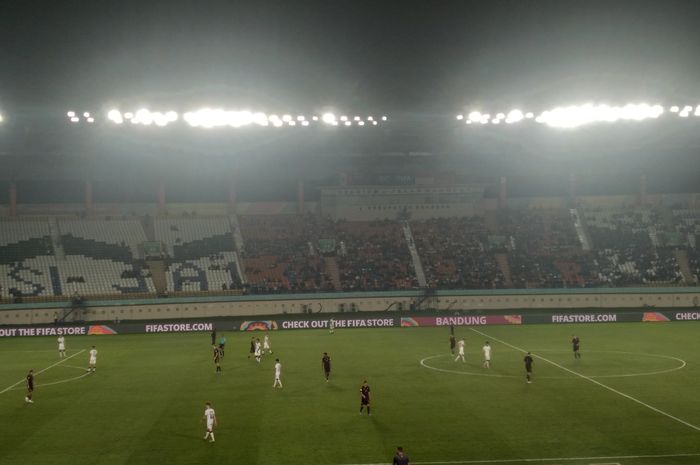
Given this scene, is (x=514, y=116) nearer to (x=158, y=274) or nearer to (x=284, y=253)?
(x=284, y=253)

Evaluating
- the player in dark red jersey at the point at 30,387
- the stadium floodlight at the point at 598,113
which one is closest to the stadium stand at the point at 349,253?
the stadium floodlight at the point at 598,113

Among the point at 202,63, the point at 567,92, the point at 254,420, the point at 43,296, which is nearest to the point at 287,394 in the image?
the point at 254,420

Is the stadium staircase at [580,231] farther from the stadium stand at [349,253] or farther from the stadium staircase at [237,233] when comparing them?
the stadium staircase at [237,233]

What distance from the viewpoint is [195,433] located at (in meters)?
22.9

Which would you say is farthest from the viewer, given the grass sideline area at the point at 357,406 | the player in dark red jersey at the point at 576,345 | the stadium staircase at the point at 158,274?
the stadium staircase at the point at 158,274

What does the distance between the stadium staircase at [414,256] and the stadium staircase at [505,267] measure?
27.1 ft

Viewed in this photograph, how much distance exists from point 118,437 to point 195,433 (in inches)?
100

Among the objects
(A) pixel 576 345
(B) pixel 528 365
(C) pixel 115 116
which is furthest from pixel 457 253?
(B) pixel 528 365

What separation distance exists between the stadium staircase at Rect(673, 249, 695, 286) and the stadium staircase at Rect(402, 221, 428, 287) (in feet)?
89.3

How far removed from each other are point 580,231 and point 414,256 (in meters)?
20.1

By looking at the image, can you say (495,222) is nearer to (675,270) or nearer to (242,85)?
(675,270)

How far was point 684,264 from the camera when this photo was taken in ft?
232

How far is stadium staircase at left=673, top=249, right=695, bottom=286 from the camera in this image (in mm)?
68769

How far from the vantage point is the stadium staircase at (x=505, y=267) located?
224ft
